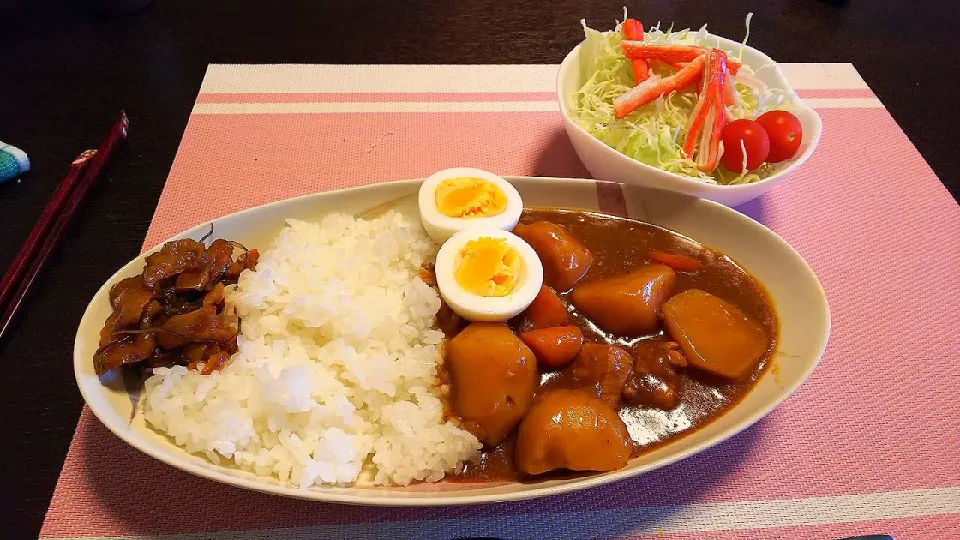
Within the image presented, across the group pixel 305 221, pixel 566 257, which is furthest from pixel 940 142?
pixel 305 221

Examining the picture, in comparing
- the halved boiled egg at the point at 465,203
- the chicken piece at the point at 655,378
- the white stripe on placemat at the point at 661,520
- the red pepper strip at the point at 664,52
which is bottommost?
the white stripe on placemat at the point at 661,520

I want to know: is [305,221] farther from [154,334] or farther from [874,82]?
[874,82]

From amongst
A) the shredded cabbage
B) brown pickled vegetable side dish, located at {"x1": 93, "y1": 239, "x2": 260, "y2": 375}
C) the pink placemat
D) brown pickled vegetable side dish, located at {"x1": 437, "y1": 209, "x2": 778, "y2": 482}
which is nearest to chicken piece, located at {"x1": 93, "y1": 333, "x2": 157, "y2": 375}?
brown pickled vegetable side dish, located at {"x1": 93, "y1": 239, "x2": 260, "y2": 375}

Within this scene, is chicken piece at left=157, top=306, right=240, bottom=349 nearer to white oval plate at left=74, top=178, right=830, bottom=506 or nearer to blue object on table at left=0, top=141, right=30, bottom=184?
white oval plate at left=74, top=178, right=830, bottom=506

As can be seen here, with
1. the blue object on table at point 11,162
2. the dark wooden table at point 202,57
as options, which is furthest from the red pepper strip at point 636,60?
the blue object on table at point 11,162

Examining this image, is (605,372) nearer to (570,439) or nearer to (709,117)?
(570,439)

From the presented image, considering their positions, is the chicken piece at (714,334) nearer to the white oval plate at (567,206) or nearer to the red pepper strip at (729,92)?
the white oval plate at (567,206)

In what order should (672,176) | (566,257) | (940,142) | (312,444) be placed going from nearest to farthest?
(312,444) → (566,257) → (672,176) → (940,142)
